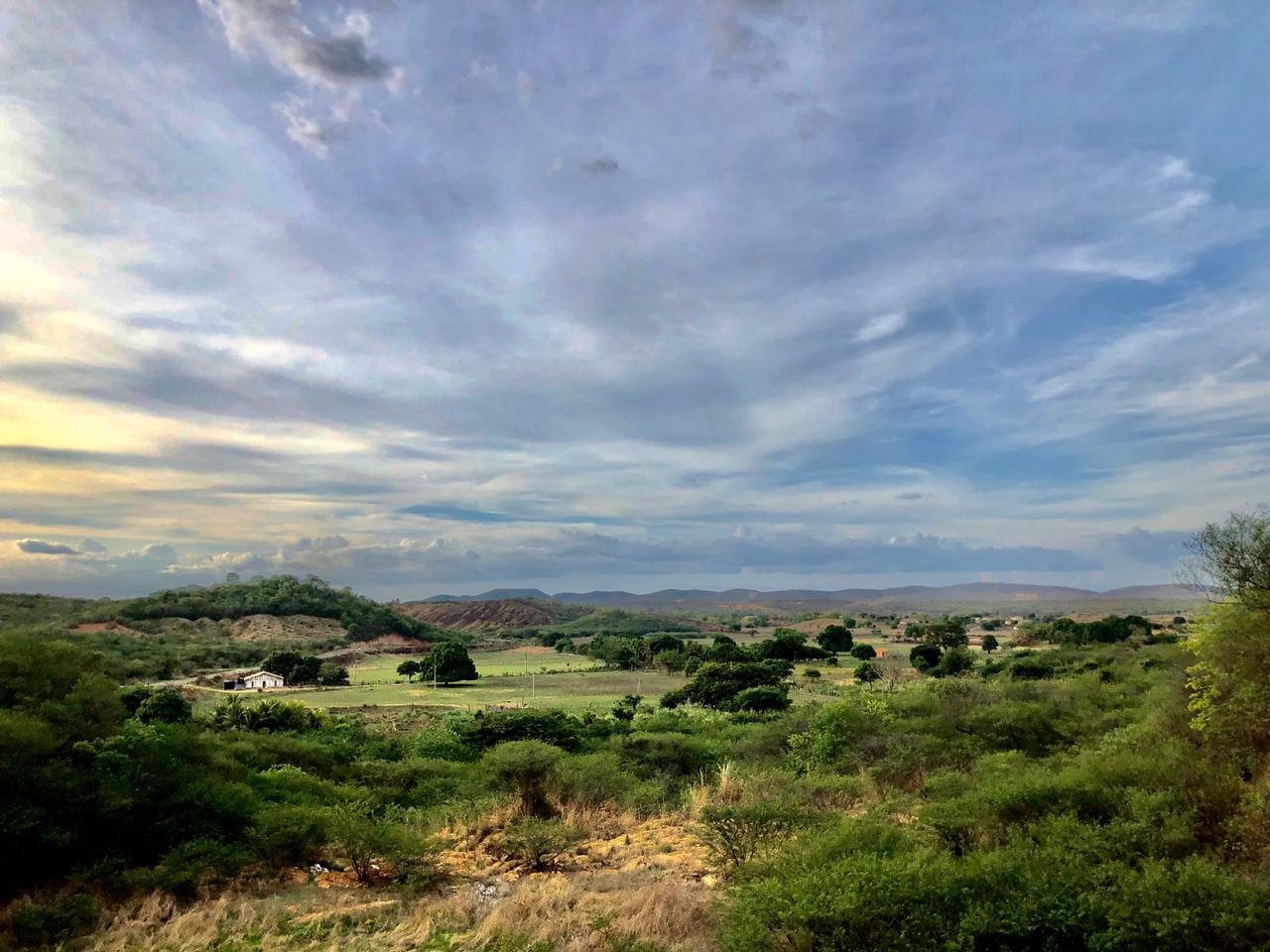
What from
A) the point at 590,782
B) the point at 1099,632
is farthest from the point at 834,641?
the point at 590,782

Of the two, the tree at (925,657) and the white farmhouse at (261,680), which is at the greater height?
the tree at (925,657)

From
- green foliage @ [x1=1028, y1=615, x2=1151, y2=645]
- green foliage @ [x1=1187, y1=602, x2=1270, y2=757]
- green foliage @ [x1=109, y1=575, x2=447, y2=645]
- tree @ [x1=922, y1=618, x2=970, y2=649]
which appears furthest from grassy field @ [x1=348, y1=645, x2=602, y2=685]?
green foliage @ [x1=1187, y1=602, x2=1270, y2=757]

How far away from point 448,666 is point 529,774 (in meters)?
59.4

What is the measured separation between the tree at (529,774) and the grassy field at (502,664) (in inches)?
2480

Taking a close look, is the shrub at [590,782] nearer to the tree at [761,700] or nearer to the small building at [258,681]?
the tree at [761,700]

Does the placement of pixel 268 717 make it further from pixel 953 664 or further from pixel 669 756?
pixel 953 664

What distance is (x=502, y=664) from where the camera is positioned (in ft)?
331

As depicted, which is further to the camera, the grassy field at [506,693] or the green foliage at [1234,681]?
the grassy field at [506,693]

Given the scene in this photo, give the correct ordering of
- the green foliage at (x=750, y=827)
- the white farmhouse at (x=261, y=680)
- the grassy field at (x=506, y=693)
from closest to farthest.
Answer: the green foliage at (x=750, y=827)
the grassy field at (x=506, y=693)
the white farmhouse at (x=261, y=680)

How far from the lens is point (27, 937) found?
31.9 ft

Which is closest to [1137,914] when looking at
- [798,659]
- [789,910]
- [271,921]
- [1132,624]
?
[789,910]

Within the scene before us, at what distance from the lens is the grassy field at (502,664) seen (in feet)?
274

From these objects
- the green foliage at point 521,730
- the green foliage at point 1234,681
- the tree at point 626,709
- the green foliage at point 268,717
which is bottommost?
the tree at point 626,709

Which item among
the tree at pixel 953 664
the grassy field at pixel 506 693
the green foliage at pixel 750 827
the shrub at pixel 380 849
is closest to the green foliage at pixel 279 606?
the grassy field at pixel 506 693
